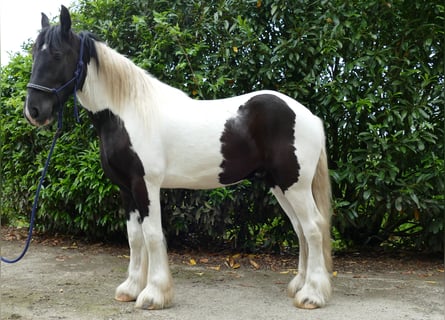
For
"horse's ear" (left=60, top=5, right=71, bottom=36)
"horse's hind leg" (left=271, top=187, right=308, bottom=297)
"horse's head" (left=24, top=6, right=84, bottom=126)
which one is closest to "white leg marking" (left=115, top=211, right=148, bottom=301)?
"horse's head" (left=24, top=6, right=84, bottom=126)

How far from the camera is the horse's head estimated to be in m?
2.96

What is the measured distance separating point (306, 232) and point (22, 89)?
3930mm

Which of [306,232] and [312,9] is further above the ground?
[312,9]

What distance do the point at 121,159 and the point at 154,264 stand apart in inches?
32.4

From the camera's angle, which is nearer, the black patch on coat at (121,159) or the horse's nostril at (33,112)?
the horse's nostril at (33,112)

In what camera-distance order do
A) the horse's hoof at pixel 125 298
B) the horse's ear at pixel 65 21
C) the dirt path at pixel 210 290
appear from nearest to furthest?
the horse's ear at pixel 65 21
the dirt path at pixel 210 290
the horse's hoof at pixel 125 298

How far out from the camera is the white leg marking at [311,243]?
3326 millimetres

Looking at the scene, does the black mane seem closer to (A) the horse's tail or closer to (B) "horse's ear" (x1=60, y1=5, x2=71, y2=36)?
(B) "horse's ear" (x1=60, y1=5, x2=71, y2=36)

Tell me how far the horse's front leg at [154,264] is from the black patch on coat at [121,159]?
0.06 meters

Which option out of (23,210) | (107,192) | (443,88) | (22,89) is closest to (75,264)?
(107,192)

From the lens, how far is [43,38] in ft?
9.86

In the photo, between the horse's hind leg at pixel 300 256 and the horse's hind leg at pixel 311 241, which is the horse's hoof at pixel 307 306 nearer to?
the horse's hind leg at pixel 311 241

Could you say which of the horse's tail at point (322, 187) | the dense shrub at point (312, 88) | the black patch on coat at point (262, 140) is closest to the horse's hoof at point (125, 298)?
the black patch on coat at point (262, 140)

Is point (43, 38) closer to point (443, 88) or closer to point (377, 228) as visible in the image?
point (443, 88)
